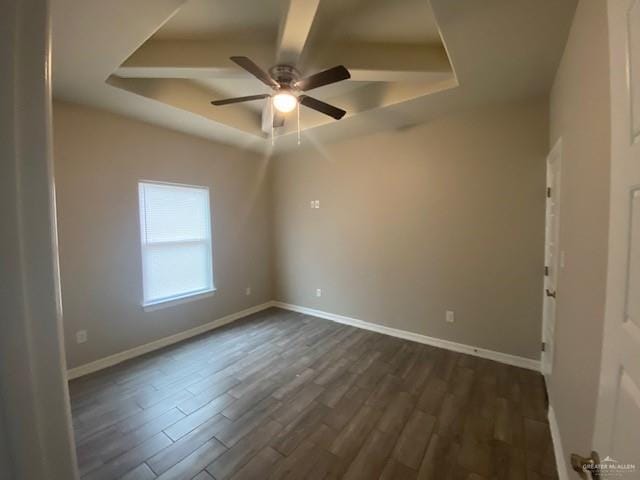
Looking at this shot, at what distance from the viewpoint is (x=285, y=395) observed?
234 cm

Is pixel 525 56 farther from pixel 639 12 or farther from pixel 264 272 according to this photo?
pixel 264 272

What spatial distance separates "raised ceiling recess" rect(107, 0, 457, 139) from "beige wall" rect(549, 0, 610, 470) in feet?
3.05

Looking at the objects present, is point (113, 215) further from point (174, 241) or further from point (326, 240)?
point (326, 240)

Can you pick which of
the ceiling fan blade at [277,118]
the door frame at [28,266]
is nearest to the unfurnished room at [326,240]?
the door frame at [28,266]

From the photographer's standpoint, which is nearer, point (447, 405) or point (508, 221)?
point (447, 405)

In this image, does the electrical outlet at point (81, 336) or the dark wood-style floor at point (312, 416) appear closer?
the dark wood-style floor at point (312, 416)

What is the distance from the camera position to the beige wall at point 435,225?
2.65 metres

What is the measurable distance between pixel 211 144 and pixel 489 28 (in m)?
3.30

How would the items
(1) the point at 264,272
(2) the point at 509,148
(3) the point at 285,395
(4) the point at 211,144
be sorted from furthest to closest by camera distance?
(1) the point at 264,272
(4) the point at 211,144
(2) the point at 509,148
(3) the point at 285,395

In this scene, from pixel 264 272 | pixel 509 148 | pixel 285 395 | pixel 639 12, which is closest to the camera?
pixel 639 12

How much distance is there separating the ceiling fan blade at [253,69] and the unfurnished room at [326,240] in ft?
0.04

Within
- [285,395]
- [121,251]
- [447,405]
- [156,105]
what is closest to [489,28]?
[447,405]

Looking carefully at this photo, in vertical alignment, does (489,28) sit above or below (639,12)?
above

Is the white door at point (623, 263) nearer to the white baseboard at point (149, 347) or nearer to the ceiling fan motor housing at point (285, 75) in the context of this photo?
the ceiling fan motor housing at point (285, 75)
